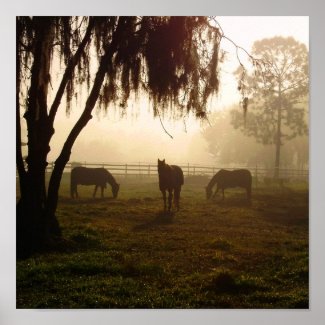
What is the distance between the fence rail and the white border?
0.14 m

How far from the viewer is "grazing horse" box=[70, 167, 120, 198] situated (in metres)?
4.40

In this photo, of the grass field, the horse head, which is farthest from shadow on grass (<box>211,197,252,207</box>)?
the horse head

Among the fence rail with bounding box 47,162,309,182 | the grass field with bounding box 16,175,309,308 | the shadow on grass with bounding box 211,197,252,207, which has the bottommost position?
the grass field with bounding box 16,175,309,308

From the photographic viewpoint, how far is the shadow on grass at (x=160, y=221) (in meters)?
4.42

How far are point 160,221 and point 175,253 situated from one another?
244 millimetres

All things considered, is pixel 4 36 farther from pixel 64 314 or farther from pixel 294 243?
pixel 294 243

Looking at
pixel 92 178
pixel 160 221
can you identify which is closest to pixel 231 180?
pixel 160 221

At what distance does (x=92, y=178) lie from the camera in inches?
174

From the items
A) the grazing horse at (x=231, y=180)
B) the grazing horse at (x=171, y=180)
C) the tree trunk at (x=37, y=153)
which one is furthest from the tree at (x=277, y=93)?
the tree trunk at (x=37, y=153)

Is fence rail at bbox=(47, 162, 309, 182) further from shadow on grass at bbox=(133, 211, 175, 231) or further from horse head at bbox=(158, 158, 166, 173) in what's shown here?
shadow on grass at bbox=(133, 211, 175, 231)

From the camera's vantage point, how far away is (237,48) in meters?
4.43

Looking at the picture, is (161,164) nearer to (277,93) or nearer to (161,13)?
(277,93)

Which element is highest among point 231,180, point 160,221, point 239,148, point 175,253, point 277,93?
point 277,93

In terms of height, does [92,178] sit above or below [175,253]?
above
